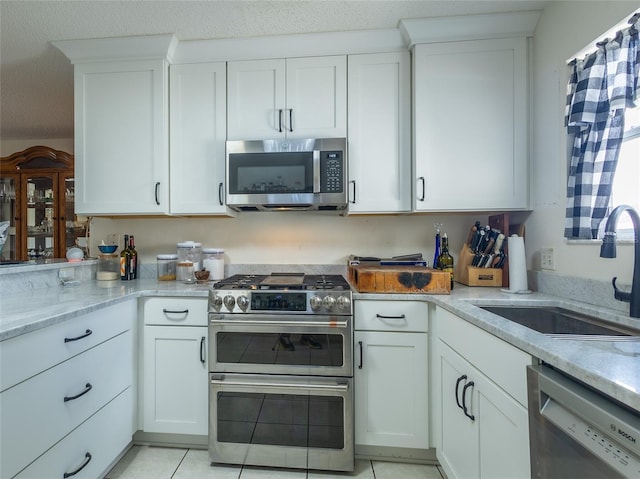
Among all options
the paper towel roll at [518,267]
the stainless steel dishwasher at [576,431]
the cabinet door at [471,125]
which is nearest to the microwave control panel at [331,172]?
the cabinet door at [471,125]

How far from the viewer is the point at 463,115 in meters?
1.70

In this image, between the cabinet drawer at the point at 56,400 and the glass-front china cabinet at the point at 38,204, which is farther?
the glass-front china cabinet at the point at 38,204

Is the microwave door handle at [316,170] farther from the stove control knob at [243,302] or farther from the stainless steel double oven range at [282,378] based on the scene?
the stove control knob at [243,302]

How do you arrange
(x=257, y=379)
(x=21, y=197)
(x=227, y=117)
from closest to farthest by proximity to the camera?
(x=257, y=379) → (x=227, y=117) → (x=21, y=197)

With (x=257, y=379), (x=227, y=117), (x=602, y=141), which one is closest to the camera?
(x=602, y=141)

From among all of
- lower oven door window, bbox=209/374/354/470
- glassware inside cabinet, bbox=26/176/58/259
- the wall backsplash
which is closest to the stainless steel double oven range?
lower oven door window, bbox=209/374/354/470

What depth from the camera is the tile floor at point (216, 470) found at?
57.0 inches

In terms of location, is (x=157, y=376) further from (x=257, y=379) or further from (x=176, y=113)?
(x=176, y=113)

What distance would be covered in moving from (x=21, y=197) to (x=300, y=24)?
137 inches

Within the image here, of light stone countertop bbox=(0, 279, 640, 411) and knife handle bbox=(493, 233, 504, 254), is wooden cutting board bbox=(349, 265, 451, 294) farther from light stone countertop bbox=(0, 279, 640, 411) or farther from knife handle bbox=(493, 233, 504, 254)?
knife handle bbox=(493, 233, 504, 254)

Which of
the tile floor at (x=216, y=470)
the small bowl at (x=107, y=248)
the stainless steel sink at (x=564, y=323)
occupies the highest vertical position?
the small bowl at (x=107, y=248)

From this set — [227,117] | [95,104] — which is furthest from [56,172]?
[227,117]

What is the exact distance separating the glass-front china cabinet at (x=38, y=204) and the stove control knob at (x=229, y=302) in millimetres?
2583

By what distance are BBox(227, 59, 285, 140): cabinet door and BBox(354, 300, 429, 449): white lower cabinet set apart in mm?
1247
